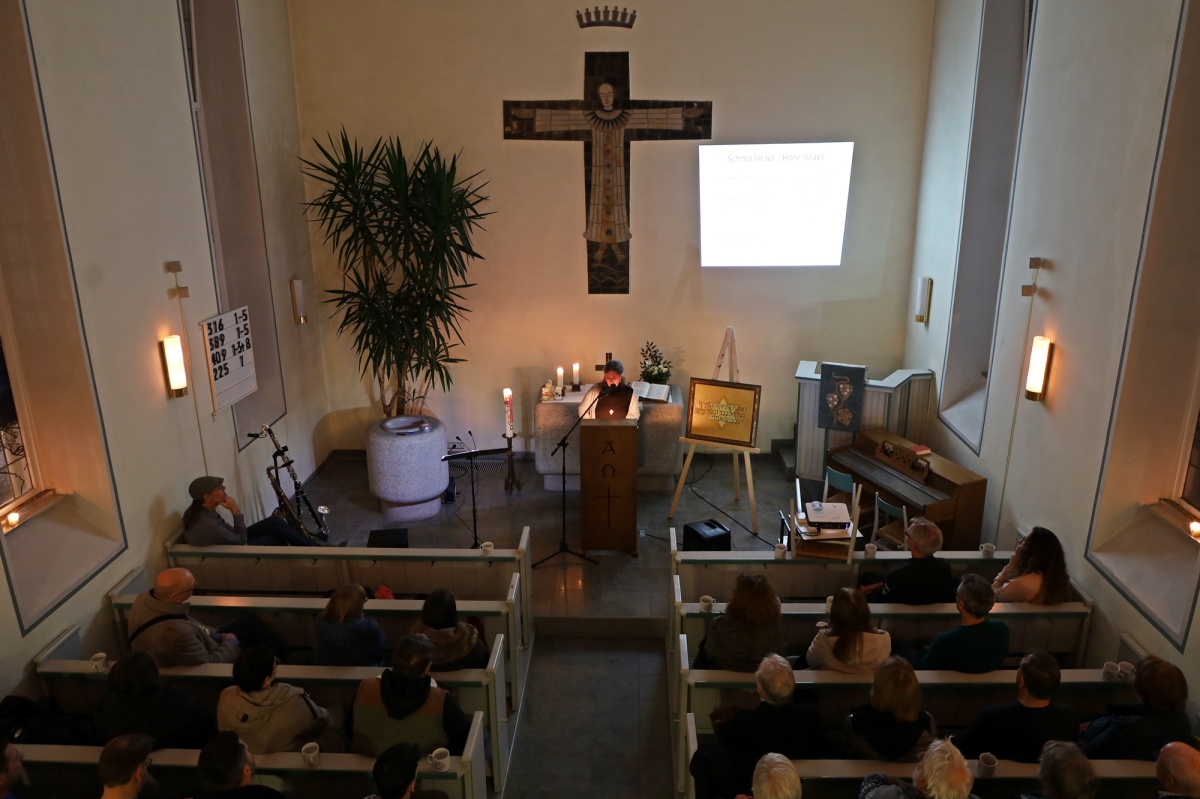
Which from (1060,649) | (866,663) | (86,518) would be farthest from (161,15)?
(1060,649)

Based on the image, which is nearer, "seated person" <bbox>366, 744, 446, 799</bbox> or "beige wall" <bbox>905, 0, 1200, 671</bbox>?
"seated person" <bbox>366, 744, 446, 799</bbox>

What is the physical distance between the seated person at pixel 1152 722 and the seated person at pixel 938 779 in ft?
3.06

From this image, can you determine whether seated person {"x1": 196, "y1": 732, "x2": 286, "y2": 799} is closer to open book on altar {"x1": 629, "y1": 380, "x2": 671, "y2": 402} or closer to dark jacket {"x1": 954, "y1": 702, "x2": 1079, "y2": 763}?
dark jacket {"x1": 954, "y1": 702, "x2": 1079, "y2": 763}

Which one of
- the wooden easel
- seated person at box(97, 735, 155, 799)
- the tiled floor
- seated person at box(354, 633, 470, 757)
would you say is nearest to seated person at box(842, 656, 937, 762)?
the tiled floor

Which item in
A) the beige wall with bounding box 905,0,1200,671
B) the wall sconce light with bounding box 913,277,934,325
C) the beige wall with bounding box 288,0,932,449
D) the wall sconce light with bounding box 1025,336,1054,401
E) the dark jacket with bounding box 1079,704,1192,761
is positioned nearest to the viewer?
the dark jacket with bounding box 1079,704,1192,761

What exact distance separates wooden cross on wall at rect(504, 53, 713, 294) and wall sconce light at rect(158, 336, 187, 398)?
3729 mm

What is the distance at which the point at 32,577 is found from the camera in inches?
163

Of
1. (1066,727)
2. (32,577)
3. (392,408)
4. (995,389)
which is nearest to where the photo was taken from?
(1066,727)

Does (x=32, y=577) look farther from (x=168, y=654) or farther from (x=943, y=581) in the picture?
(x=943, y=581)

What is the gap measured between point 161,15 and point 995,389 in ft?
20.2

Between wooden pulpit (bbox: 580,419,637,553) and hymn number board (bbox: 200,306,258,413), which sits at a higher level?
hymn number board (bbox: 200,306,258,413)

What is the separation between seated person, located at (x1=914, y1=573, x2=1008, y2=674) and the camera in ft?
12.0

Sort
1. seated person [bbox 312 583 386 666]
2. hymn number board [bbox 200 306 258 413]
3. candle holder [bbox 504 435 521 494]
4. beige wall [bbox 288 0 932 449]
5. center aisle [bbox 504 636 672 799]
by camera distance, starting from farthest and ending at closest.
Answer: candle holder [bbox 504 435 521 494], beige wall [bbox 288 0 932 449], hymn number board [bbox 200 306 258 413], center aisle [bbox 504 636 672 799], seated person [bbox 312 583 386 666]

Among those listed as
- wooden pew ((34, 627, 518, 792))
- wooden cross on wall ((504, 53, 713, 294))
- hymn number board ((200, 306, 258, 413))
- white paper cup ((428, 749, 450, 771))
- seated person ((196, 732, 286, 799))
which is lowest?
wooden pew ((34, 627, 518, 792))
